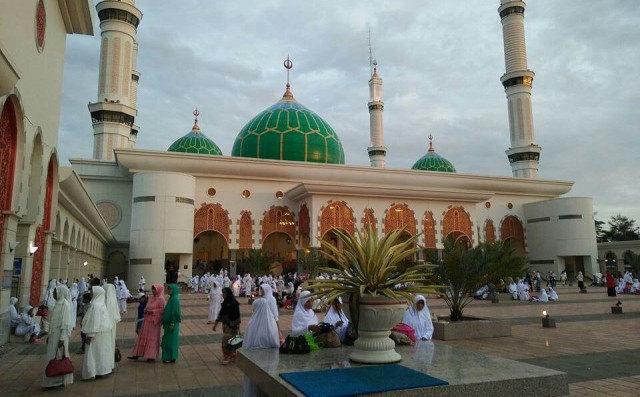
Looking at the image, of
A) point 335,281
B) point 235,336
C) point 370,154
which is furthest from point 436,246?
point 335,281

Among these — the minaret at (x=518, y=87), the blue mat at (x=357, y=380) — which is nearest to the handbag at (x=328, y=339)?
the blue mat at (x=357, y=380)

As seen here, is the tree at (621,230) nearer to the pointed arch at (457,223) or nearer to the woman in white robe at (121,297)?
the pointed arch at (457,223)

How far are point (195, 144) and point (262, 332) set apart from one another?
28.8 metres

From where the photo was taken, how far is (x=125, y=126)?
28.8m

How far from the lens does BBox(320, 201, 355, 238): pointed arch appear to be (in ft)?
81.8

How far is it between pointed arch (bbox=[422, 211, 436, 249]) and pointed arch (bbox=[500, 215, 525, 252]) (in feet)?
22.5

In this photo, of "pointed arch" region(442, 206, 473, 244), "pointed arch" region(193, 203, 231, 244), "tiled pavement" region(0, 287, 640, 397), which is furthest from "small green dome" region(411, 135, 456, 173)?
"tiled pavement" region(0, 287, 640, 397)

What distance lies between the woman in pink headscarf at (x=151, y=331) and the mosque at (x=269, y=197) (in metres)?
6.64

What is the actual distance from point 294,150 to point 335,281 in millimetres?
26634

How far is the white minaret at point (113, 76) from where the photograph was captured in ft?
89.9

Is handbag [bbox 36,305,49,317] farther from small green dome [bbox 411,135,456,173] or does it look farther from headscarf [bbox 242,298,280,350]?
small green dome [bbox 411,135,456,173]

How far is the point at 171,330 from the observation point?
22.2 feet

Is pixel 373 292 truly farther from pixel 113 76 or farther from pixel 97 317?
pixel 113 76

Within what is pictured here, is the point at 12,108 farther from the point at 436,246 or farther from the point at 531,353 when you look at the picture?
the point at 436,246
